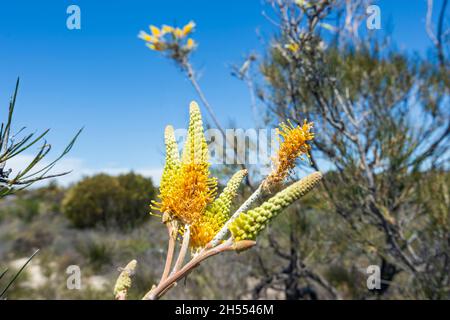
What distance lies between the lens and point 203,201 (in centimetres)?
74

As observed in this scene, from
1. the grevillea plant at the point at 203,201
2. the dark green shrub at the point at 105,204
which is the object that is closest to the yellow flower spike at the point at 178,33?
the grevillea plant at the point at 203,201

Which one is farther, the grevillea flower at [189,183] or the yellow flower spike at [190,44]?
the yellow flower spike at [190,44]

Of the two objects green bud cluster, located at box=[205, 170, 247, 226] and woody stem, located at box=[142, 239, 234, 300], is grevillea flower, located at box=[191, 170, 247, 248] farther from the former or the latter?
woody stem, located at box=[142, 239, 234, 300]

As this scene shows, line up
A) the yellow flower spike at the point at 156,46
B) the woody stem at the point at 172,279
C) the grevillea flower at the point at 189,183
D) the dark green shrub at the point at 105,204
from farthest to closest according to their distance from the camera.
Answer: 1. the dark green shrub at the point at 105,204
2. the yellow flower spike at the point at 156,46
3. the grevillea flower at the point at 189,183
4. the woody stem at the point at 172,279

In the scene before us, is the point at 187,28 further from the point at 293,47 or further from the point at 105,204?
the point at 105,204

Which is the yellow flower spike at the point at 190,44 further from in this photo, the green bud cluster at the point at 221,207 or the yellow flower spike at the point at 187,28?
the green bud cluster at the point at 221,207

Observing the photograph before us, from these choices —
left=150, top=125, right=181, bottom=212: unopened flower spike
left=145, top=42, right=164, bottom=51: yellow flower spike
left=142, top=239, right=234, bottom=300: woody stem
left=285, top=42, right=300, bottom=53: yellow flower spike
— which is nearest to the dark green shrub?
left=145, top=42, right=164, bottom=51: yellow flower spike

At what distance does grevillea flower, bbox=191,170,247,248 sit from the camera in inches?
29.3

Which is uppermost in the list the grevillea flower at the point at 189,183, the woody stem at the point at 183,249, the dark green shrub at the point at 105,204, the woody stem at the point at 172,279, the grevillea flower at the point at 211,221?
the dark green shrub at the point at 105,204

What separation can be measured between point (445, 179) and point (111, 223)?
11738mm

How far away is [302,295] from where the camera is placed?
5.84m

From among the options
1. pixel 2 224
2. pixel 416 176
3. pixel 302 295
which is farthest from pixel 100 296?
pixel 2 224

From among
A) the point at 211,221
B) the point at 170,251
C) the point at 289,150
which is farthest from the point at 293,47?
the point at 170,251

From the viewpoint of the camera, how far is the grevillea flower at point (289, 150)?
0.78 meters
